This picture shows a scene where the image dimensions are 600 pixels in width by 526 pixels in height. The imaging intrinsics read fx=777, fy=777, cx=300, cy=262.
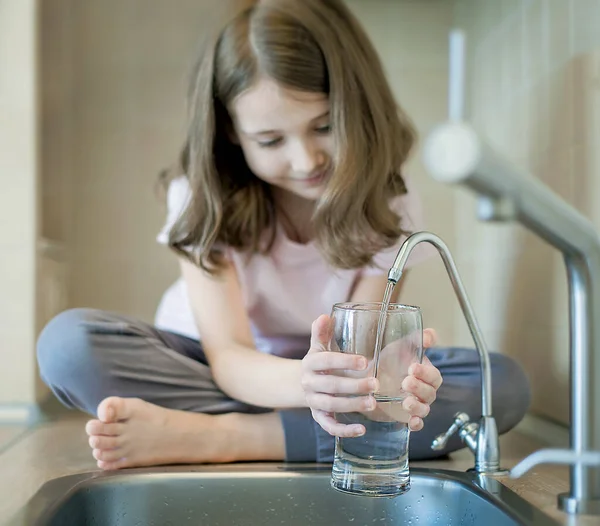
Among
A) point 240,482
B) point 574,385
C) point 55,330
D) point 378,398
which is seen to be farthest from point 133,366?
point 574,385

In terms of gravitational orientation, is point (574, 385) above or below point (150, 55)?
below

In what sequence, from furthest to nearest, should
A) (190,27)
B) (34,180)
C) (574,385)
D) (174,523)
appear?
(190,27) → (34,180) → (174,523) → (574,385)

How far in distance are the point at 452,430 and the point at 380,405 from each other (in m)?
0.20

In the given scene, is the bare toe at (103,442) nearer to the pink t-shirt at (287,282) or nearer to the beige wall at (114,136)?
the pink t-shirt at (287,282)

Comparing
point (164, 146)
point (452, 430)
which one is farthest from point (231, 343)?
point (164, 146)

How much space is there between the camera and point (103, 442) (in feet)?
2.56


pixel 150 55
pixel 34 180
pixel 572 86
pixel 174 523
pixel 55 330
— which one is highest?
pixel 150 55

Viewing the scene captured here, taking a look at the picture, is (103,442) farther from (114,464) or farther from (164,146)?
(164,146)

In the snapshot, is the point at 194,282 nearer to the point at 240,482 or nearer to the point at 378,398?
the point at 240,482

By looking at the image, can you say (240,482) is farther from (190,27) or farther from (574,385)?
(190,27)

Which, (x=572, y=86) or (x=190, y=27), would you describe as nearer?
(x=572, y=86)

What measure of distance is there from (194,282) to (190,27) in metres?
0.61

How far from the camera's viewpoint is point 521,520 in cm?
51

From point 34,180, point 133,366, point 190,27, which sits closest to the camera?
point 133,366
